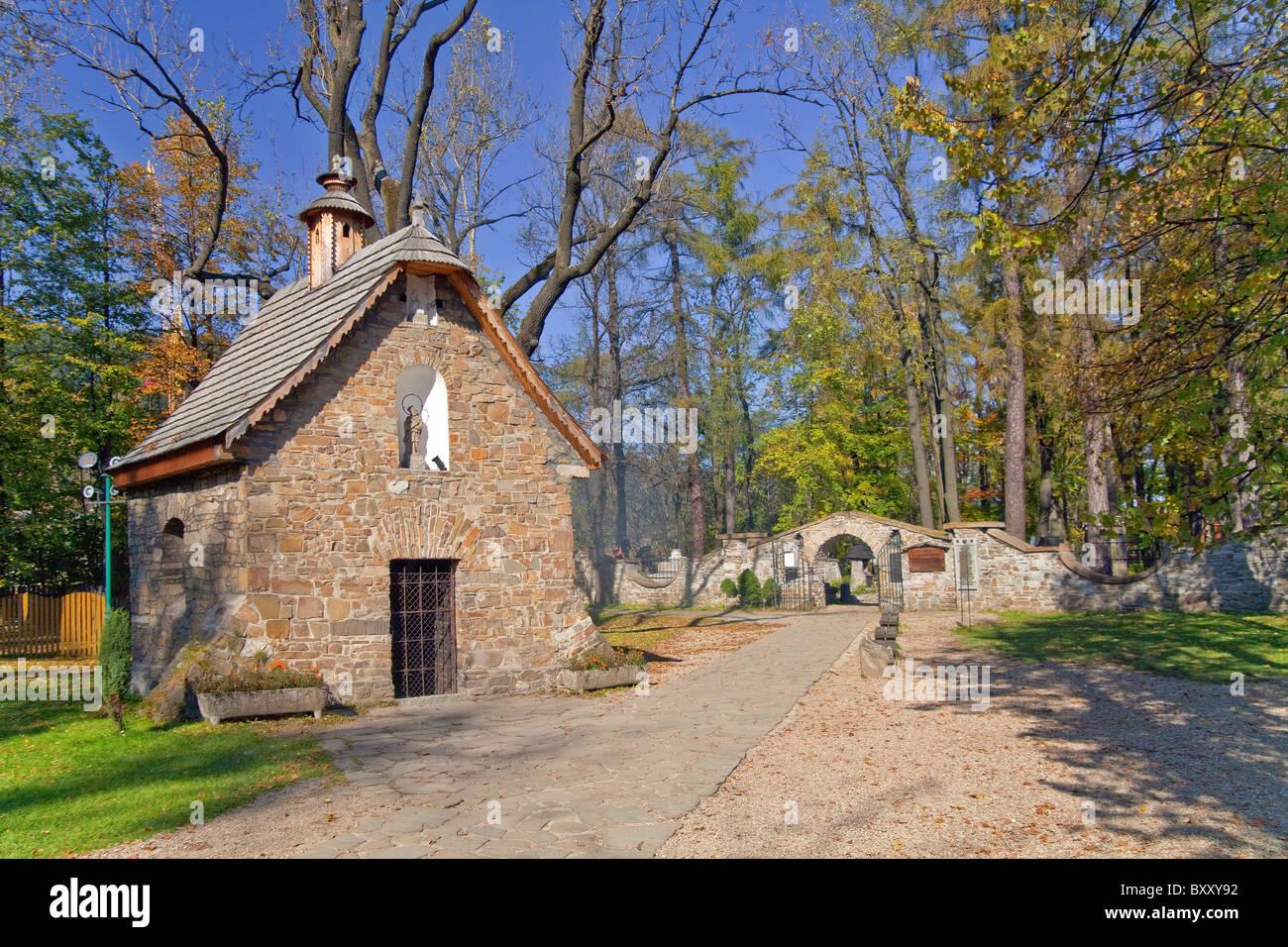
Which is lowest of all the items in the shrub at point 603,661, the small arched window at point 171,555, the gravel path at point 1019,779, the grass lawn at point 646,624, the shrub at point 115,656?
the grass lawn at point 646,624

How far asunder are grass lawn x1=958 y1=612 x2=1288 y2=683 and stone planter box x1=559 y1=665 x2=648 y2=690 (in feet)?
23.5

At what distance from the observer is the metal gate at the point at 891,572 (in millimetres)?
23750

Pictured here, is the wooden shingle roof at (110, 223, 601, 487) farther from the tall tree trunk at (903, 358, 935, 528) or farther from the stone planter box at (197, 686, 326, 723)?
the tall tree trunk at (903, 358, 935, 528)

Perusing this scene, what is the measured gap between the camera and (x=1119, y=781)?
6828mm

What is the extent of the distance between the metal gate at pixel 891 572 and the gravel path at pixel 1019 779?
1238 cm

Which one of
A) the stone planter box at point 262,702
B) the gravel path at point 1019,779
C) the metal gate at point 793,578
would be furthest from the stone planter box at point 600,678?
the metal gate at point 793,578

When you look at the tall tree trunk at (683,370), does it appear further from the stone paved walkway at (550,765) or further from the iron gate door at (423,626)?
the iron gate door at (423,626)

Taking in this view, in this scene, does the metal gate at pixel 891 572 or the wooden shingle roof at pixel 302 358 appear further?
the metal gate at pixel 891 572

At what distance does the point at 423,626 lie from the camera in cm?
1145

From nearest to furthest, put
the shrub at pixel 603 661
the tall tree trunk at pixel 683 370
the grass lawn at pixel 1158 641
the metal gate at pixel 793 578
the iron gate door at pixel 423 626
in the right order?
the iron gate door at pixel 423 626 → the shrub at pixel 603 661 → the grass lawn at pixel 1158 641 → the metal gate at pixel 793 578 → the tall tree trunk at pixel 683 370

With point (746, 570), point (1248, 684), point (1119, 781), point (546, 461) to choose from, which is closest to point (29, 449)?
point (546, 461)

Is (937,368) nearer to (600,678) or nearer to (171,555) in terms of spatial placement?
(600,678)

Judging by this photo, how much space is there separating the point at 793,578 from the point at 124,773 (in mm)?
21503
